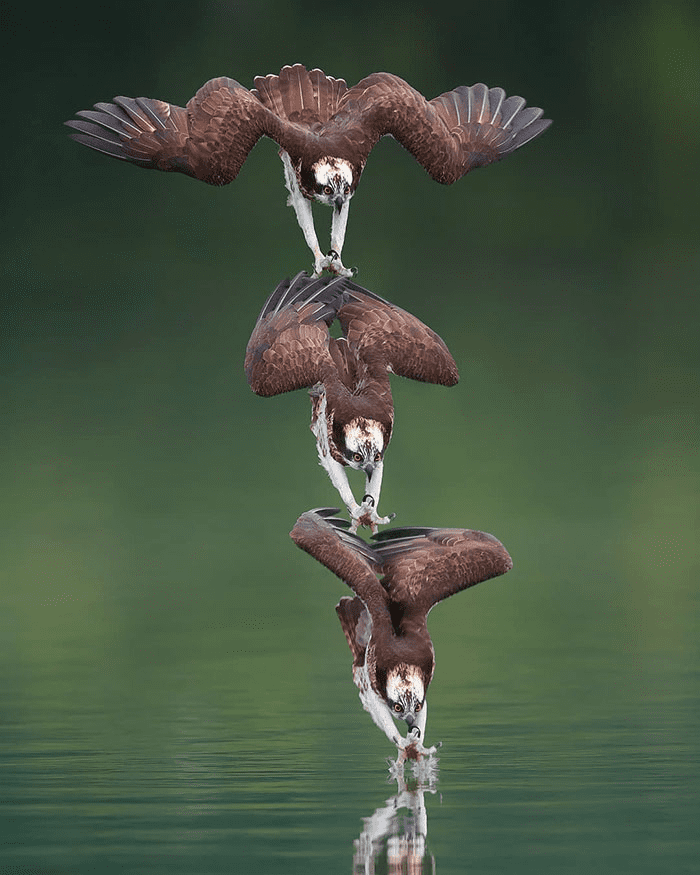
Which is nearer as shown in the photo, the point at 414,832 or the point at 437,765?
the point at 414,832

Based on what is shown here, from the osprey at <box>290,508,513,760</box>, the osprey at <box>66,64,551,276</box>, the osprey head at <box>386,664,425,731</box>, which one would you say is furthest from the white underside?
the osprey head at <box>386,664,425,731</box>

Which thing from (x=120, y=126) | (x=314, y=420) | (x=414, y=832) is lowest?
(x=414, y=832)

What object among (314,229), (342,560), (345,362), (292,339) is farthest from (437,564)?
(314,229)

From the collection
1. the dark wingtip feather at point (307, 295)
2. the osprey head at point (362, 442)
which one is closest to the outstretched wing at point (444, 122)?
the dark wingtip feather at point (307, 295)

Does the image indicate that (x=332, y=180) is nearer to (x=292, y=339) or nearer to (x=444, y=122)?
(x=292, y=339)

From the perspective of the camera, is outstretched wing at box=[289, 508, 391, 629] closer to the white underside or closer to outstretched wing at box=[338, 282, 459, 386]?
outstretched wing at box=[338, 282, 459, 386]

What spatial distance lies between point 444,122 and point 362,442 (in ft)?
6.03

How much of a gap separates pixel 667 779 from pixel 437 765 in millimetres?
1041

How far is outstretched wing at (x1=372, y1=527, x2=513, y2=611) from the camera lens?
8320 mm

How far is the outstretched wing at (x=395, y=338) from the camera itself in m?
8.45

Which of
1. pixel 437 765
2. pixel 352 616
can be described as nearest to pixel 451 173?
pixel 352 616

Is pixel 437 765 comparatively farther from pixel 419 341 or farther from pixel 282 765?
pixel 419 341

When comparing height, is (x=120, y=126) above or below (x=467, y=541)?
above

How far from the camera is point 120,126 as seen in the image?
8.39m
